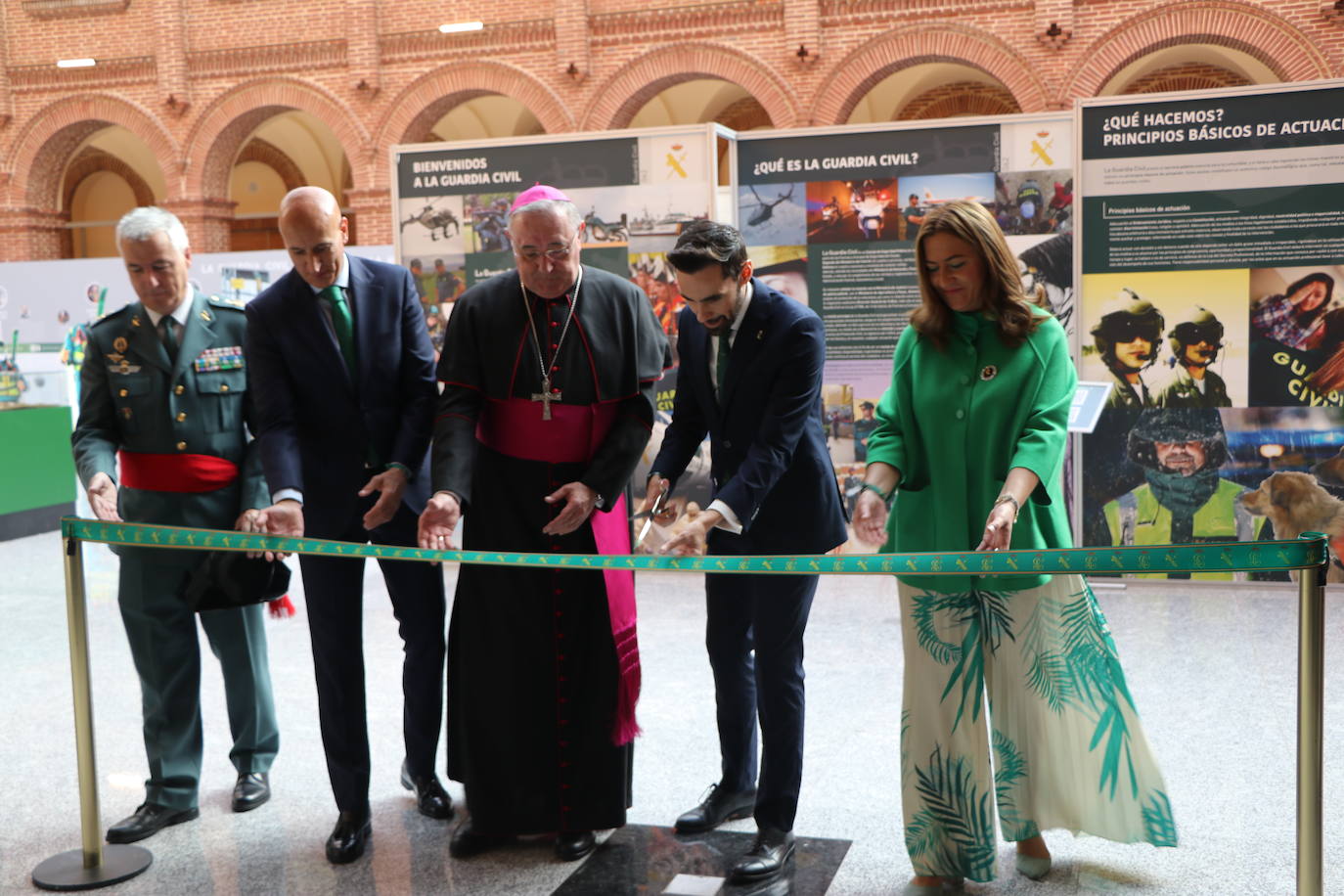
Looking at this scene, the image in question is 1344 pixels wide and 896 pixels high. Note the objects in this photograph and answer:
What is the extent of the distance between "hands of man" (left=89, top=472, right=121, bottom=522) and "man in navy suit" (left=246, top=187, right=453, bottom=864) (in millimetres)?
482

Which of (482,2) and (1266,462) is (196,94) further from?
(1266,462)

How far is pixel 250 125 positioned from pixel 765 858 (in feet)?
54.1

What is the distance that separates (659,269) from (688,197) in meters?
0.45

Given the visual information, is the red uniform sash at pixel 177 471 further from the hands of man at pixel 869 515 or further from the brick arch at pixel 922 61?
the brick arch at pixel 922 61

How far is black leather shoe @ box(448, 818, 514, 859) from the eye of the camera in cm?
→ 355

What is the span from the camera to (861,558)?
278cm

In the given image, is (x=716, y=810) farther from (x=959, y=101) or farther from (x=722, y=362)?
(x=959, y=101)

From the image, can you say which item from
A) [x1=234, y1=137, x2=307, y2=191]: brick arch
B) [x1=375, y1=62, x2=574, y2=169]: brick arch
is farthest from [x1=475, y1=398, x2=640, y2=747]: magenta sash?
[x1=234, y1=137, x2=307, y2=191]: brick arch

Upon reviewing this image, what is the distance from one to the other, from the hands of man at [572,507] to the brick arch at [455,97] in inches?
516

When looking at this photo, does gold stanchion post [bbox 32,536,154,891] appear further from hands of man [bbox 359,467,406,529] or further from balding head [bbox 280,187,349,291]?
balding head [bbox 280,187,349,291]

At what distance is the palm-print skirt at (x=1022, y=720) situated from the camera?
3037mm

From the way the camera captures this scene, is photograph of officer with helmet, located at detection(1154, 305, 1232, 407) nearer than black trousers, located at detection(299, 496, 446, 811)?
No

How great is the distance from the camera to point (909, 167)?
7.33 metres

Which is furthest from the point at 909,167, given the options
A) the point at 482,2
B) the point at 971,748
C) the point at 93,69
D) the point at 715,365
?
the point at 93,69
